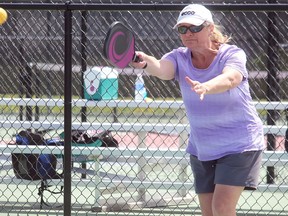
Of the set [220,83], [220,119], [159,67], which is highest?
[159,67]

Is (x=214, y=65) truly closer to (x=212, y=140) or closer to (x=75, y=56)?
(x=212, y=140)

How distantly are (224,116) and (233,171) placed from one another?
267 mm

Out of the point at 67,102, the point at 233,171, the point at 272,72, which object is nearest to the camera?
the point at 233,171

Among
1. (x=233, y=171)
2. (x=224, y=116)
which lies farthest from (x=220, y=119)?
(x=233, y=171)

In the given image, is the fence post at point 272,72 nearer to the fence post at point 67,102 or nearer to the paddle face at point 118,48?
the fence post at point 67,102

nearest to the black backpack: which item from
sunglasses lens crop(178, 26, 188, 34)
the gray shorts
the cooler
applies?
the cooler

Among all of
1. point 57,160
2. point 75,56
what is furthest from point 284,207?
point 75,56

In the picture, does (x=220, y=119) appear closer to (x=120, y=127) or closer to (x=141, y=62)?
(x=141, y=62)

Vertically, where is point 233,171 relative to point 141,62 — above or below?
below

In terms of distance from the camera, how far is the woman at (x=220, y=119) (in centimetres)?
382

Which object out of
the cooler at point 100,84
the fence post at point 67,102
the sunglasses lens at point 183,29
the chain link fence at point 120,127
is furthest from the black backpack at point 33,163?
the sunglasses lens at point 183,29

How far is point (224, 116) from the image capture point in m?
3.84

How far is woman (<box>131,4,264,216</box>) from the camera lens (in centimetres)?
382

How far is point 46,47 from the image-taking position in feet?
27.3
